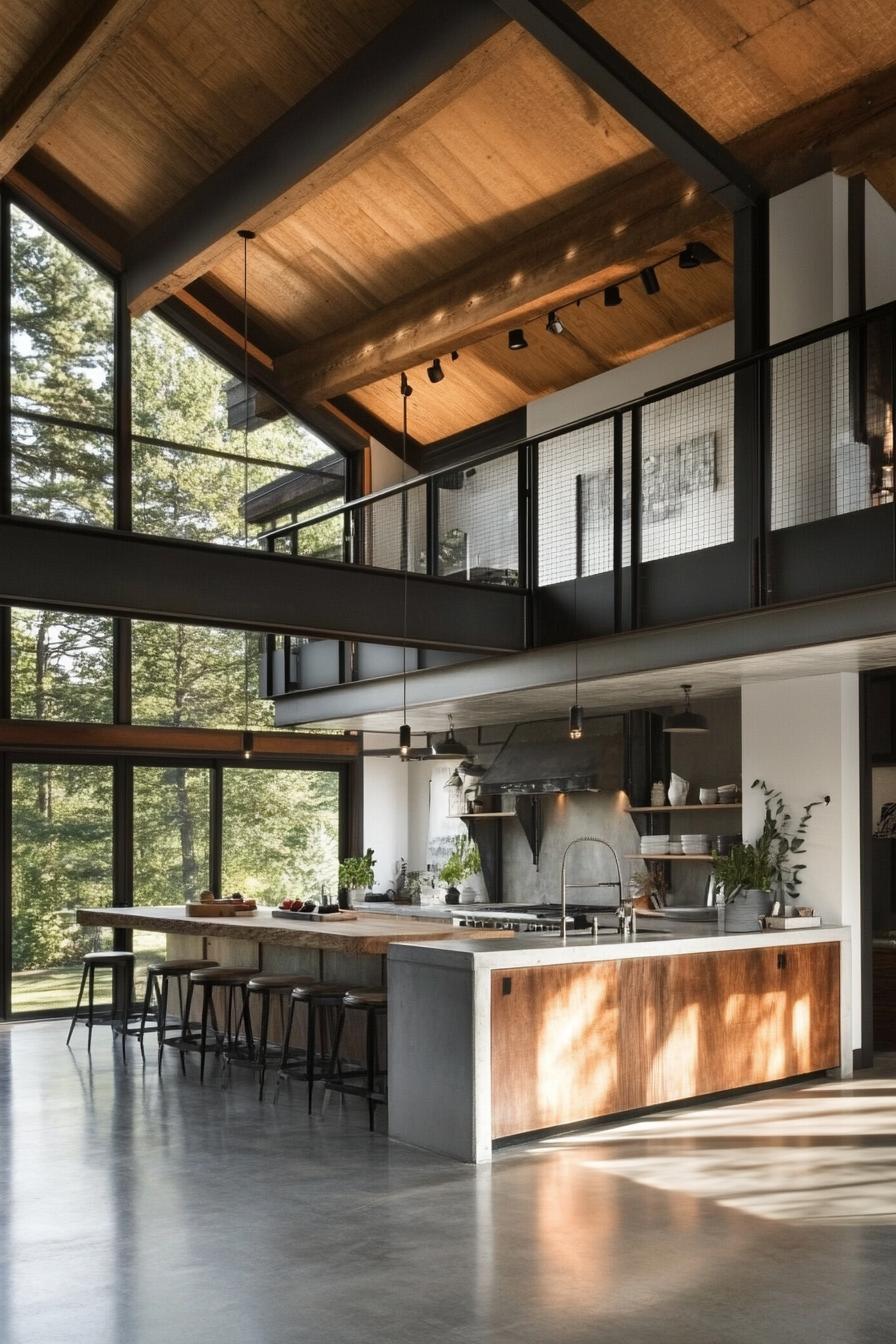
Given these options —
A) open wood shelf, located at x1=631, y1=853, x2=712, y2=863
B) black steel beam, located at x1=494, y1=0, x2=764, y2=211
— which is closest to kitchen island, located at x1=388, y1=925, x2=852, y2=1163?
open wood shelf, located at x1=631, y1=853, x2=712, y2=863

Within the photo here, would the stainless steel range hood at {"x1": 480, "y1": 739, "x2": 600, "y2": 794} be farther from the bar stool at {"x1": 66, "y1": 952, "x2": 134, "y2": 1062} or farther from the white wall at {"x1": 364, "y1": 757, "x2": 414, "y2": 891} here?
the bar stool at {"x1": 66, "y1": 952, "x2": 134, "y2": 1062}

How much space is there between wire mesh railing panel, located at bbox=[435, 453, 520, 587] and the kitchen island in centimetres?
448

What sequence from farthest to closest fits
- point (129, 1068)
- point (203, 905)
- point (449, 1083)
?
point (203, 905)
point (129, 1068)
point (449, 1083)

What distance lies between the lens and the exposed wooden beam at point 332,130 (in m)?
7.84

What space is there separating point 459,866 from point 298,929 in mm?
4707

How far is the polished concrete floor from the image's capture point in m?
4.14

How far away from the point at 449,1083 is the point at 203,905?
3535 millimetres

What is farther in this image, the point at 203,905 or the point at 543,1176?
the point at 203,905

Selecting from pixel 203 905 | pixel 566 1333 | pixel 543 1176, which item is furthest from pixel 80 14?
pixel 566 1333

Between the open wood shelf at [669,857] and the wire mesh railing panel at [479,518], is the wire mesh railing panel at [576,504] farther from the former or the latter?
the open wood shelf at [669,857]

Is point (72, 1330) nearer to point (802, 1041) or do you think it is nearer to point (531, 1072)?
point (531, 1072)

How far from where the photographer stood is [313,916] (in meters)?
8.88

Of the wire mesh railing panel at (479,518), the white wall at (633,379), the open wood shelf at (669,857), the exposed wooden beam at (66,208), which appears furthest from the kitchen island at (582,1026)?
the exposed wooden beam at (66,208)

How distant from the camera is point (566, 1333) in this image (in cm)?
402
